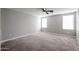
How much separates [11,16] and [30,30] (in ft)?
7.15

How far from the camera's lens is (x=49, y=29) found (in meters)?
6.24

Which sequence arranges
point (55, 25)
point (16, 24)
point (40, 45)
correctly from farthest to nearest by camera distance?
point (55, 25) < point (16, 24) < point (40, 45)

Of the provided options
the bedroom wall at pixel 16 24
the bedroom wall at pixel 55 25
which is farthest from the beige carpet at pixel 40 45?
the bedroom wall at pixel 55 25

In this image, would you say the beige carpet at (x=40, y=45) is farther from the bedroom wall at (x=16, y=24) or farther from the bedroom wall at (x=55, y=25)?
the bedroom wall at (x=55, y=25)

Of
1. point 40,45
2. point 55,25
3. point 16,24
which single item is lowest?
point 40,45

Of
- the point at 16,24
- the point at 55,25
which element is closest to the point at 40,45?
the point at 16,24

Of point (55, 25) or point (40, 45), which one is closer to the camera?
point (40, 45)

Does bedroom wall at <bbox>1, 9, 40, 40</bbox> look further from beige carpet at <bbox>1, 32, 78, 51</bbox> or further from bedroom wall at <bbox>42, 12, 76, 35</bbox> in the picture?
bedroom wall at <bbox>42, 12, 76, 35</bbox>

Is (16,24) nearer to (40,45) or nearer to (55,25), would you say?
(40,45)

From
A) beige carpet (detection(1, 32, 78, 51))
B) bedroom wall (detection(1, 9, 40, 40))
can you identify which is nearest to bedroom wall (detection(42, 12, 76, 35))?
bedroom wall (detection(1, 9, 40, 40))

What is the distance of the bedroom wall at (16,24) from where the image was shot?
3.28 metres

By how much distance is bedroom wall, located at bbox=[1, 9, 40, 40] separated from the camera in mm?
3282

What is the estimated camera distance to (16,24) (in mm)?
4105
